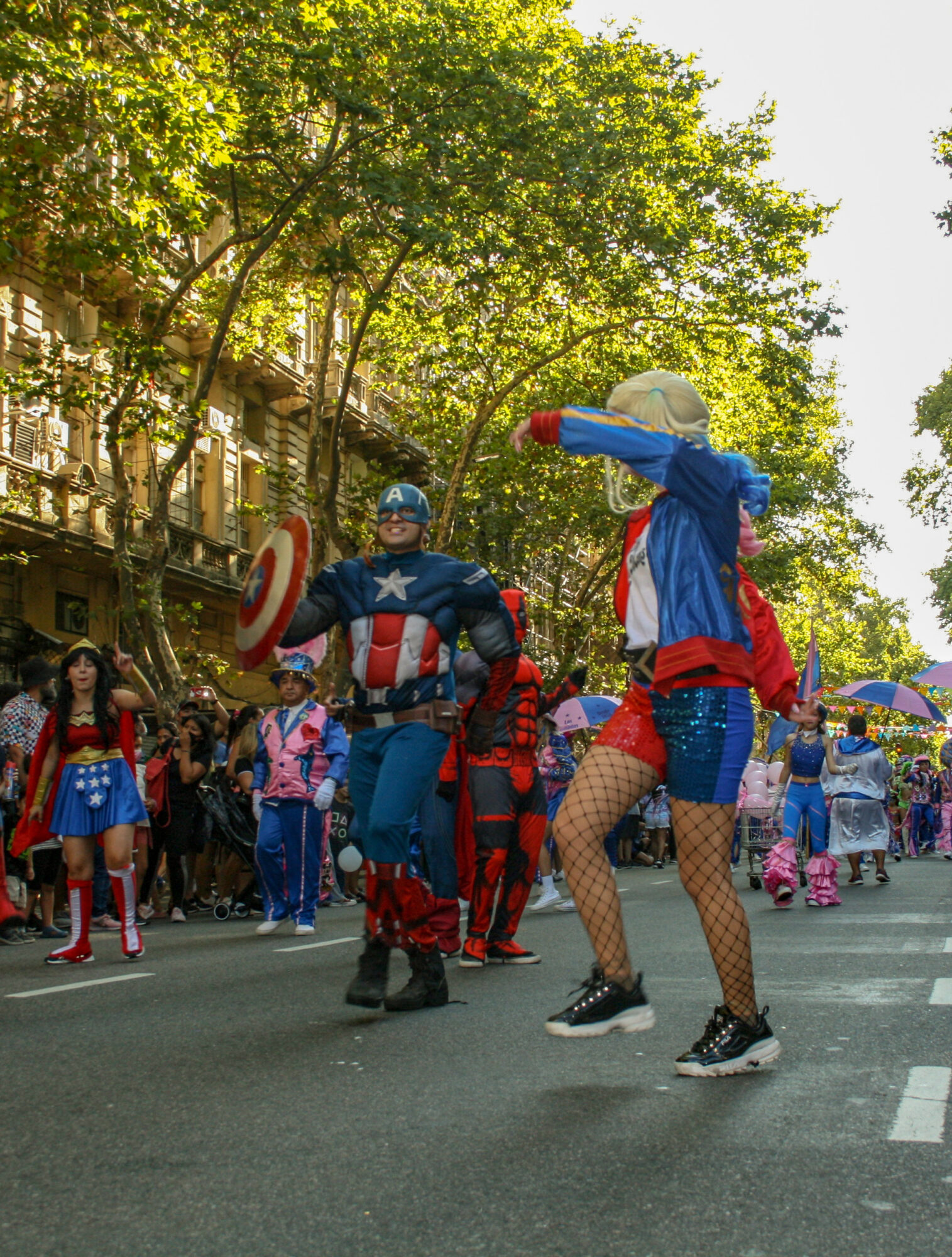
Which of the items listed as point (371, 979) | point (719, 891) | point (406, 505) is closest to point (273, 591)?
point (406, 505)

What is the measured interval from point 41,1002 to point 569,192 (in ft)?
56.9

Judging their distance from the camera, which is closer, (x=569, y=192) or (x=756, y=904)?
(x=756, y=904)

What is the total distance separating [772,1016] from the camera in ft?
Result: 18.2

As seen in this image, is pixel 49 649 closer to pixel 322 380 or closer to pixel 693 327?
pixel 322 380

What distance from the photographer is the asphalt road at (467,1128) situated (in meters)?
2.93

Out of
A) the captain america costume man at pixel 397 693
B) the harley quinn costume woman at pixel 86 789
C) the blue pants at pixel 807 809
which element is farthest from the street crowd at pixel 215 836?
the captain america costume man at pixel 397 693

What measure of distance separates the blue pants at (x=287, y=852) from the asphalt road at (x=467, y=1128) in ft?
12.3

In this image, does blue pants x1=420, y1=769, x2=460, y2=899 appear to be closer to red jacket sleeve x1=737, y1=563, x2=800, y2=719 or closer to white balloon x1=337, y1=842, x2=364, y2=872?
white balloon x1=337, y1=842, x2=364, y2=872

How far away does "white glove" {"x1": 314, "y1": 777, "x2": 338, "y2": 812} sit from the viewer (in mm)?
10523

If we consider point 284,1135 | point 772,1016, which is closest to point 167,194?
point 772,1016

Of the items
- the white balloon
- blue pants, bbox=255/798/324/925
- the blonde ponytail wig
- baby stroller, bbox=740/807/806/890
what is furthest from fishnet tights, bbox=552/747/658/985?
baby stroller, bbox=740/807/806/890

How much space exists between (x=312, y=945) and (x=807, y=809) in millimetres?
6590

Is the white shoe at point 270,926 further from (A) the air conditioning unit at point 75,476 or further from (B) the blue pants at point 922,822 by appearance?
(B) the blue pants at point 922,822

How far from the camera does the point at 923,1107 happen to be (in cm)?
391
